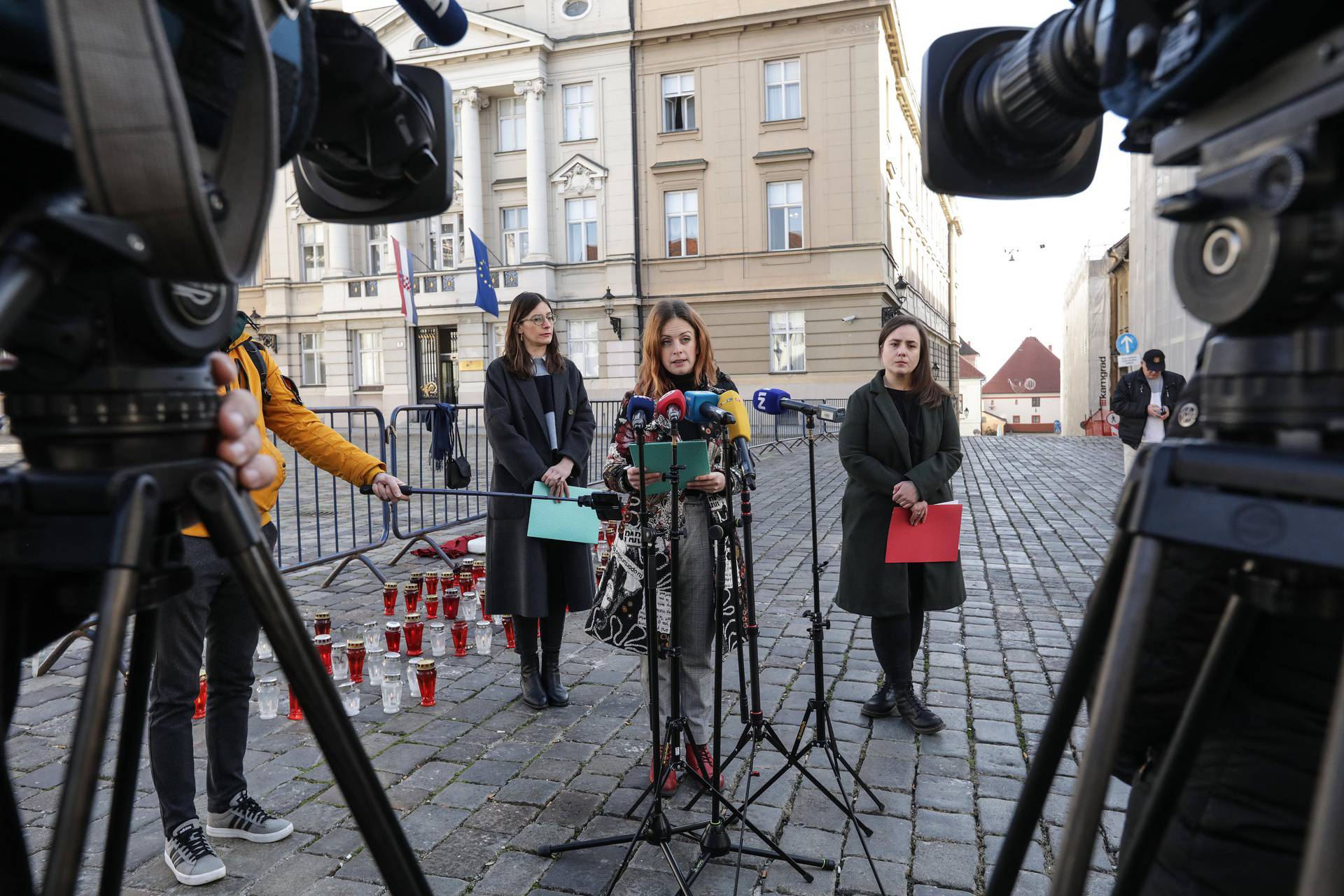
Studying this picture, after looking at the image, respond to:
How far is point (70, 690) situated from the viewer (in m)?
4.47

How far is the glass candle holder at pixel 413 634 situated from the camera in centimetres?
507

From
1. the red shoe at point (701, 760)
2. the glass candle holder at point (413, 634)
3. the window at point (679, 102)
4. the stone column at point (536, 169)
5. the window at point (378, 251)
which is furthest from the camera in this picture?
the window at point (378, 251)

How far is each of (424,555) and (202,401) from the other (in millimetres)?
7432

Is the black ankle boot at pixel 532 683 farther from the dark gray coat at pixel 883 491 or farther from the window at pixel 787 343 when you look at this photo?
the window at pixel 787 343

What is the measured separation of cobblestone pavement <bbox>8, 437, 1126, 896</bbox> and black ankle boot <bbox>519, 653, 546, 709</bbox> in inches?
3.4

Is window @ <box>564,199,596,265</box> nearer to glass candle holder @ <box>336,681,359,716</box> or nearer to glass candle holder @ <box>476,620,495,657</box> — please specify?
glass candle holder @ <box>476,620,495,657</box>

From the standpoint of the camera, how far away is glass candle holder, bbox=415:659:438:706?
170 inches

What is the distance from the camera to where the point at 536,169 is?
94.4ft

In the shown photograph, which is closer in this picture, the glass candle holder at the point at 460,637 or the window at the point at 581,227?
the glass candle holder at the point at 460,637

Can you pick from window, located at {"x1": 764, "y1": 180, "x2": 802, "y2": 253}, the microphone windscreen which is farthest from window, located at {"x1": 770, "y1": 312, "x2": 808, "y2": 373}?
the microphone windscreen

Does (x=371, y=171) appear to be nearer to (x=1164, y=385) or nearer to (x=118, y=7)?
(x=118, y=7)

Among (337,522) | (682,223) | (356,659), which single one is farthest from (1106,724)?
(682,223)

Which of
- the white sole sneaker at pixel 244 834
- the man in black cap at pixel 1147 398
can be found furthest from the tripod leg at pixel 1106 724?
the man in black cap at pixel 1147 398

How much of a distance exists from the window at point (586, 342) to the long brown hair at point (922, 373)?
81.8ft
